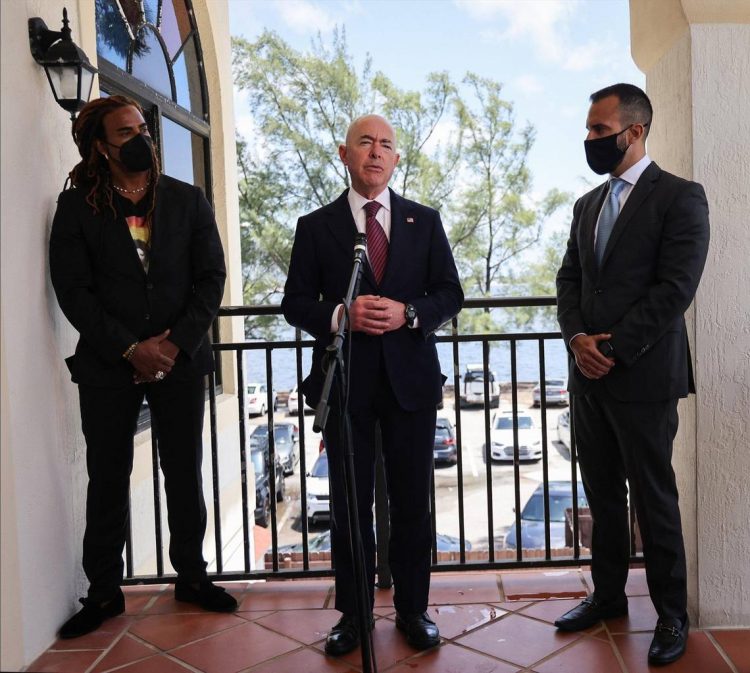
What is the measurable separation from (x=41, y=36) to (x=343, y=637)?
2.09 m

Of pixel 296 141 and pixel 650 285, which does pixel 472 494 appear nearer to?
pixel 296 141

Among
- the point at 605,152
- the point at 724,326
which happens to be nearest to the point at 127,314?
the point at 605,152

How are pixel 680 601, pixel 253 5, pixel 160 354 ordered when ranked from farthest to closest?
pixel 253 5
pixel 160 354
pixel 680 601

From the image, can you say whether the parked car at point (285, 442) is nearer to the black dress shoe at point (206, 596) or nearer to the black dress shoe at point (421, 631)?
the black dress shoe at point (206, 596)

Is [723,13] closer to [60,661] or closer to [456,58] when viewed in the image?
[60,661]

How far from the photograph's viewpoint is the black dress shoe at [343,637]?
219 centimetres

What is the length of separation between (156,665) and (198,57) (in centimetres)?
574

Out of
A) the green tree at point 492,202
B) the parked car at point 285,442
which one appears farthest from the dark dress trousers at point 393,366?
the green tree at point 492,202

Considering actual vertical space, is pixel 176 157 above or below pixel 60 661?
above

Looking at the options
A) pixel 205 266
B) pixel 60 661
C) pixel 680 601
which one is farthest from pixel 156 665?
pixel 680 601

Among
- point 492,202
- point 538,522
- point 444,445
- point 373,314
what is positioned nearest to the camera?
point 373,314

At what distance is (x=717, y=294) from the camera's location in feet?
7.39

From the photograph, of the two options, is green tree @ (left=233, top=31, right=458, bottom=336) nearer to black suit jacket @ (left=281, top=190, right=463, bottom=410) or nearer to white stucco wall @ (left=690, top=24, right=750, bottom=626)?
black suit jacket @ (left=281, top=190, right=463, bottom=410)

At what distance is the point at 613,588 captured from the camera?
234 centimetres
